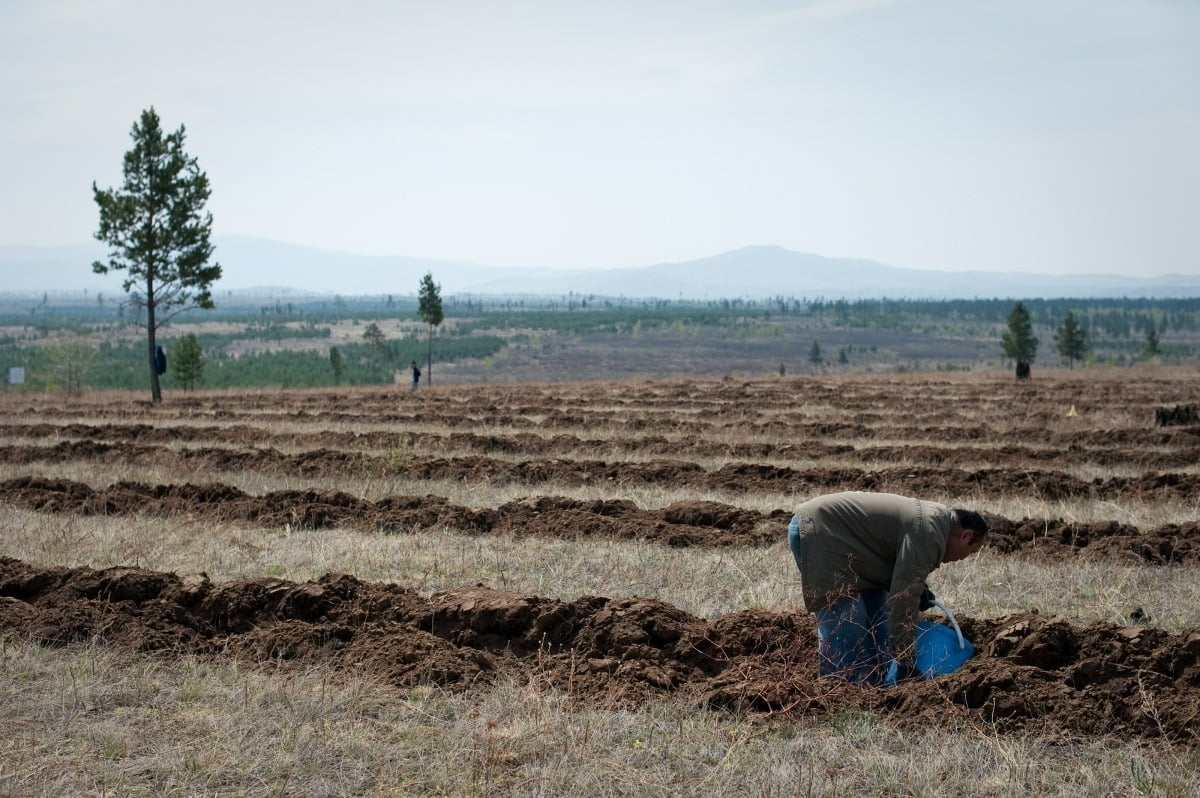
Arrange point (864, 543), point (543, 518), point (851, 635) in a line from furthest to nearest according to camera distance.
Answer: point (543, 518), point (851, 635), point (864, 543)

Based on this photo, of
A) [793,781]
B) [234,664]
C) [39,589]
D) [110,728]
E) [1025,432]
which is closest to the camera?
[793,781]

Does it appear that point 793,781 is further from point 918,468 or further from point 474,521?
point 918,468

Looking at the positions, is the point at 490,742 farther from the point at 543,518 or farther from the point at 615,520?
the point at 543,518

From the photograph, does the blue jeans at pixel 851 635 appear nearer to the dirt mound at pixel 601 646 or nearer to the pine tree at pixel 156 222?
the dirt mound at pixel 601 646

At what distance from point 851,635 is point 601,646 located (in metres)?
1.68

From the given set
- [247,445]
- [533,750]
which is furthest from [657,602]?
[247,445]

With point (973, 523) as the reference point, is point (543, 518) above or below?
below

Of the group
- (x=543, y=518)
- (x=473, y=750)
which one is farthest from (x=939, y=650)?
(x=543, y=518)

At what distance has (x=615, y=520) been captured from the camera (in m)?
11.5

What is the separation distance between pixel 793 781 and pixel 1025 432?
17.8 m

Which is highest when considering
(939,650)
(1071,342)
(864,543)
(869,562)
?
(864,543)

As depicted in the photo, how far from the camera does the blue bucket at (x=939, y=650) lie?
21.5 ft

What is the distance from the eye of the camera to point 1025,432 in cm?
2122

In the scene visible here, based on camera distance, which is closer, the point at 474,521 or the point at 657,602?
the point at 657,602
